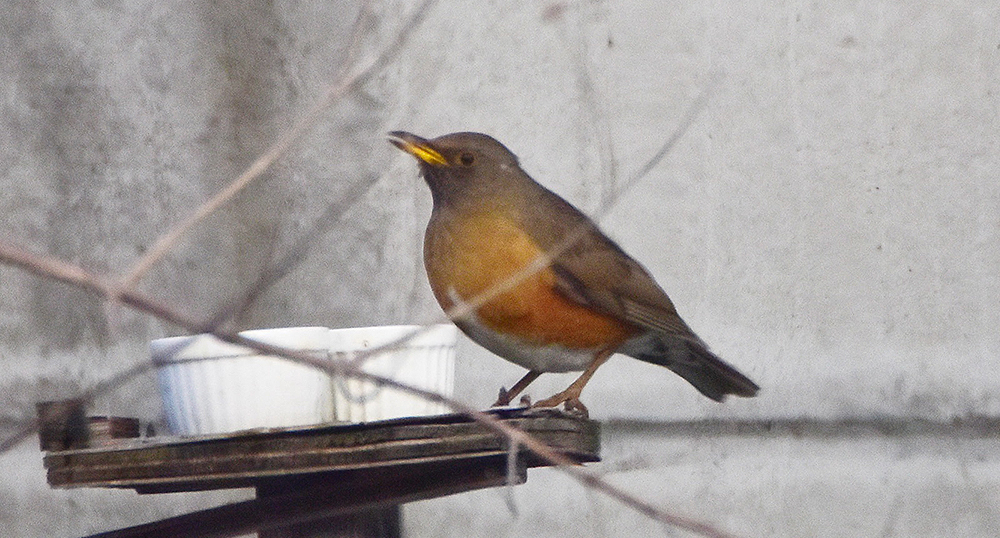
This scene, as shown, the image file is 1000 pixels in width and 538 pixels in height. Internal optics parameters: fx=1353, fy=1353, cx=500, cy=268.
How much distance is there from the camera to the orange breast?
239cm

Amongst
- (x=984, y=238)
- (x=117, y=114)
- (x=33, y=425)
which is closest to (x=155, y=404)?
(x=117, y=114)

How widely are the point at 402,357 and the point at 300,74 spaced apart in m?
1.89

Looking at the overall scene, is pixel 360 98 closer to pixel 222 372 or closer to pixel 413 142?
pixel 413 142

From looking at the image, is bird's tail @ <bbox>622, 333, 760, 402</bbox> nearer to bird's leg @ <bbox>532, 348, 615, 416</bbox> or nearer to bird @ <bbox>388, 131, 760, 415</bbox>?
bird @ <bbox>388, 131, 760, 415</bbox>

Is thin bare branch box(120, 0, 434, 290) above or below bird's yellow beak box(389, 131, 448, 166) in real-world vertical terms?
below

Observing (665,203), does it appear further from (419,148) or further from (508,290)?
(508,290)

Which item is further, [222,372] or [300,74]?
[300,74]

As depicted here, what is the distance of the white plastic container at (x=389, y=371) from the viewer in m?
1.93

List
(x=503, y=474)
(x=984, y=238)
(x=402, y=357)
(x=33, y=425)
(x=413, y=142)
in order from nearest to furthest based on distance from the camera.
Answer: (x=33, y=425) < (x=503, y=474) < (x=402, y=357) < (x=413, y=142) < (x=984, y=238)

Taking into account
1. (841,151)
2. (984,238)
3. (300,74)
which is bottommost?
(984,238)

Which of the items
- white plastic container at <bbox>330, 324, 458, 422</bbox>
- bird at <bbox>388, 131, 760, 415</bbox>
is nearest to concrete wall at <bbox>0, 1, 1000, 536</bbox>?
bird at <bbox>388, 131, 760, 415</bbox>

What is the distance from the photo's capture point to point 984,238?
3246mm

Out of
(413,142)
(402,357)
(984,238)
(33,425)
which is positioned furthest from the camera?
(984,238)

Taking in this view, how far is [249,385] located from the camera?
1914mm
